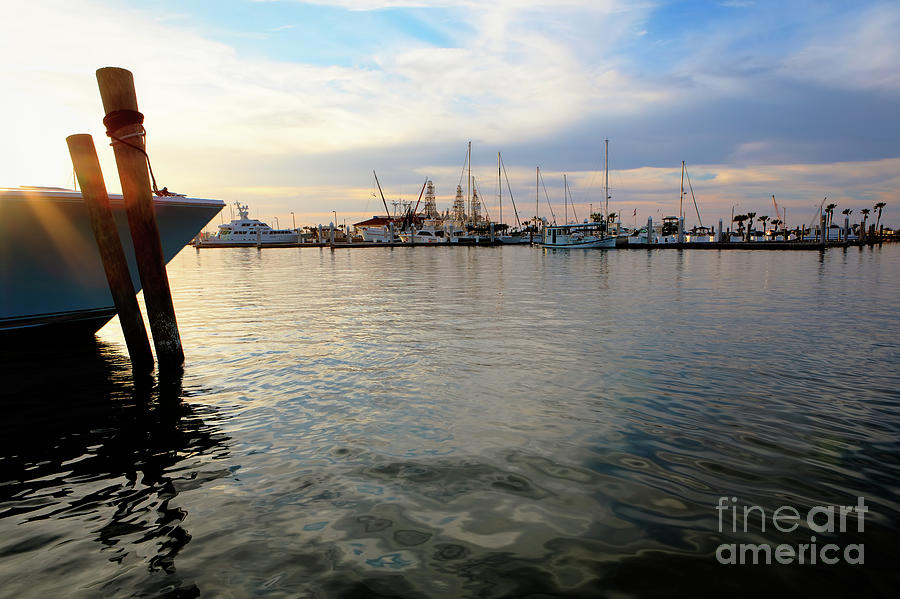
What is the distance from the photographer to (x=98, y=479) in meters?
4.54

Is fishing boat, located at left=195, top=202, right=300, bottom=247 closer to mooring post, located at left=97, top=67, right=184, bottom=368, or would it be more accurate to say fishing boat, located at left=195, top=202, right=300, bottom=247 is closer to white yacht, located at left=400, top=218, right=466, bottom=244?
white yacht, located at left=400, top=218, right=466, bottom=244

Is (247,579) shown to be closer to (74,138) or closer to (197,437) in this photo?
(197,437)

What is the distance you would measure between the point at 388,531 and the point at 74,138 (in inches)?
335

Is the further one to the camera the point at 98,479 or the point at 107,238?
the point at 107,238

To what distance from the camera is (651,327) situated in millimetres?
11906

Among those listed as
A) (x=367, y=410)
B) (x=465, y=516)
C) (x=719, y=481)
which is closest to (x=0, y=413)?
(x=367, y=410)

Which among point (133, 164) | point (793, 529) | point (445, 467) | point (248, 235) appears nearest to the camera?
point (793, 529)

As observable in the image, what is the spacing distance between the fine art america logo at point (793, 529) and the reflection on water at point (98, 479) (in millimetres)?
3666

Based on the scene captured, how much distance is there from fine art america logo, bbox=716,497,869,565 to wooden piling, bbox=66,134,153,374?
8.54 meters

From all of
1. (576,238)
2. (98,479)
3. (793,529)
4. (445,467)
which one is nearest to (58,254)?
(98,479)

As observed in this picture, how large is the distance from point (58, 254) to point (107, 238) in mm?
2868

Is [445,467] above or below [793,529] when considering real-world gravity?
above

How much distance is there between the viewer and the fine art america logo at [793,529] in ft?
11.0

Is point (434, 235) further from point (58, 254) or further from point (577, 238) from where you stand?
point (58, 254)
